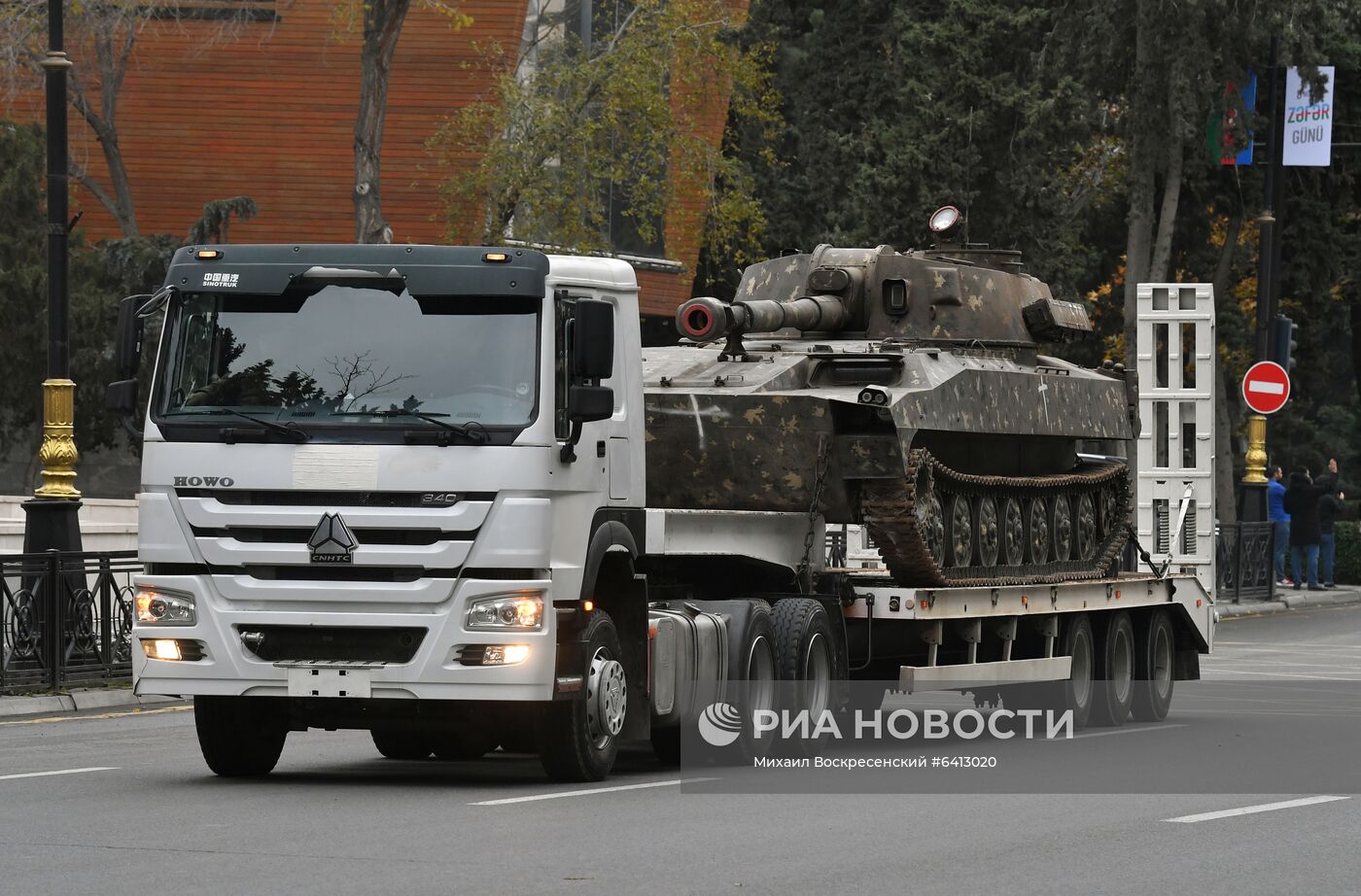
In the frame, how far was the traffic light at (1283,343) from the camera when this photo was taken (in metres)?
35.8

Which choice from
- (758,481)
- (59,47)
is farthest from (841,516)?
(59,47)

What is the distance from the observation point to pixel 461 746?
46.5 ft

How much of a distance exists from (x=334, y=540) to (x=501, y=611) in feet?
2.90

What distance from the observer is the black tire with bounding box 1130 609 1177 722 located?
59.0 ft

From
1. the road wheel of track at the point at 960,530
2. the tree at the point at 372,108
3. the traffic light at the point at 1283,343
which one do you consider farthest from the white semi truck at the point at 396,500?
the traffic light at the point at 1283,343

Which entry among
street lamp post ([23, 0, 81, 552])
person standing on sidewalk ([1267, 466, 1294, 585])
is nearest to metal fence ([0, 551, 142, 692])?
street lamp post ([23, 0, 81, 552])

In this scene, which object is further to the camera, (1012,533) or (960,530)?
(1012,533)

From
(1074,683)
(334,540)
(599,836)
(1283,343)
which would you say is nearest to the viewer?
(599,836)

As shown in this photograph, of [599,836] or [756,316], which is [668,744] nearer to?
[599,836]

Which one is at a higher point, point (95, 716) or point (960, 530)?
point (960, 530)

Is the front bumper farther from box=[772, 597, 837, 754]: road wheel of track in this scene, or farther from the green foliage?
the green foliage

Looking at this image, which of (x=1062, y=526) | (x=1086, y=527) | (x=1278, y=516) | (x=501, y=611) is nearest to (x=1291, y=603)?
(x=1278, y=516)

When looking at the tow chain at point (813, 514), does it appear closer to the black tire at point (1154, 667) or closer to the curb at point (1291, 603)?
the black tire at point (1154, 667)

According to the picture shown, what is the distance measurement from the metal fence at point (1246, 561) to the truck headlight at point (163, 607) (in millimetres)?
23770
